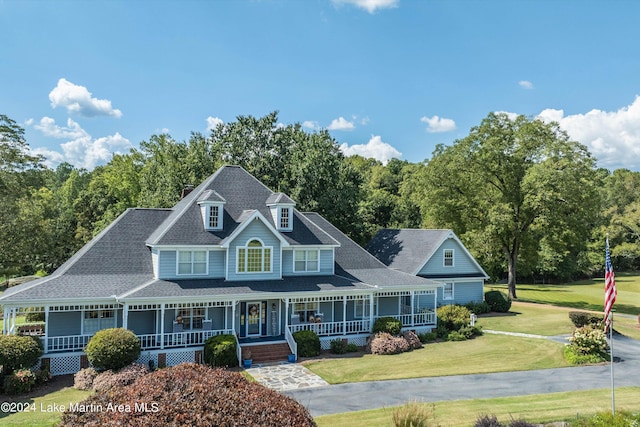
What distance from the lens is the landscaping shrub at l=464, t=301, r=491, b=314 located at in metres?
35.6

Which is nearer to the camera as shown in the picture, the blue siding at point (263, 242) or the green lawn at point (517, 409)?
the green lawn at point (517, 409)

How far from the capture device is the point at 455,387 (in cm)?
1875

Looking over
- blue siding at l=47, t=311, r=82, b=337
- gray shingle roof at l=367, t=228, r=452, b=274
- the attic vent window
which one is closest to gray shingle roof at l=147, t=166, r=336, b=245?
the attic vent window

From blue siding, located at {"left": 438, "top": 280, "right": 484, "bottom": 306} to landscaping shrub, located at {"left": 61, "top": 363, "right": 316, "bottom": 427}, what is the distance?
2849cm

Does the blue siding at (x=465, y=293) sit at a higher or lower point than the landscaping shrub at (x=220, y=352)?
higher

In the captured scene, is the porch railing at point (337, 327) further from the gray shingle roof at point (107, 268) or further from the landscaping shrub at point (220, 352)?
the gray shingle roof at point (107, 268)

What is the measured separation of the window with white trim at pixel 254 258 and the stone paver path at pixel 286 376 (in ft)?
19.9

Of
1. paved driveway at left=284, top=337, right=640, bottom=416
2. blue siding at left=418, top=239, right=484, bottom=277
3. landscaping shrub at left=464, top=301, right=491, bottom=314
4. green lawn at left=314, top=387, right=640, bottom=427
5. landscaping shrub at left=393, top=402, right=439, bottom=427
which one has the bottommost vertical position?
paved driveway at left=284, top=337, right=640, bottom=416

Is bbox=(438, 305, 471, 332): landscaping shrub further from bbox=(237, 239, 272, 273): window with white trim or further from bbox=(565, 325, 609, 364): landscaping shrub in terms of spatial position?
bbox=(237, 239, 272, 273): window with white trim

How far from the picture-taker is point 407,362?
75.1 feet

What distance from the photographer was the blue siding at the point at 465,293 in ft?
116

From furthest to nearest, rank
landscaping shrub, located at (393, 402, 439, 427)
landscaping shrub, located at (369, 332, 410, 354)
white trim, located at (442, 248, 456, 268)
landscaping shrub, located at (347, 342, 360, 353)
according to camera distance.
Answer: white trim, located at (442, 248, 456, 268)
landscaping shrub, located at (347, 342, 360, 353)
landscaping shrub, located at (369, 332, 410, 354)
landscaping shrub, located at (393, 402, 439, 427)

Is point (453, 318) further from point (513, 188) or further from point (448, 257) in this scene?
point (513, 188)

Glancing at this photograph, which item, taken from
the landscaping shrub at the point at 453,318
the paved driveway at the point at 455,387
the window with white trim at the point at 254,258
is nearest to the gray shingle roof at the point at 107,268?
the window with white trim at the point at 254,258
